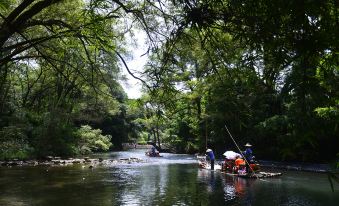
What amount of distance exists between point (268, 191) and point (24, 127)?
69.5ft

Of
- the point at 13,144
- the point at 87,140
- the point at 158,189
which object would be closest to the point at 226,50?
the point at 158,189

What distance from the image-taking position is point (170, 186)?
18828 millimetres

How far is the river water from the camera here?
14.8 meters

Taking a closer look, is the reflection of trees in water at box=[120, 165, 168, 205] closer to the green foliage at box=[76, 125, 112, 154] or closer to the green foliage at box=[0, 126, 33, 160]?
the green foliage at box=[0, 126, 33, 160]

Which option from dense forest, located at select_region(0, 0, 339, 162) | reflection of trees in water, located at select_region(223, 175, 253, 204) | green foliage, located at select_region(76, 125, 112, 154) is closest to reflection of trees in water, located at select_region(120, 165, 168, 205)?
reflection of trees in water, located at select_region(223, 175, 253, 204)

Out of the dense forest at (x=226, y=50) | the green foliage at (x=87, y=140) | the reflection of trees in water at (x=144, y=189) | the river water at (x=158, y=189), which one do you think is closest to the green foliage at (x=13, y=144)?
the river water at (x=158, y=189)

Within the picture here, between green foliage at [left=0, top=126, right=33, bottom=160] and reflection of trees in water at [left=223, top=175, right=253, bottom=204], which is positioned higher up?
green foliage at [left=0, top=126, right=33, bottom=160]

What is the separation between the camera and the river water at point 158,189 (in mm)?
14820

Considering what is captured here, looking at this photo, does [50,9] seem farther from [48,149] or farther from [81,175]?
[48,149]

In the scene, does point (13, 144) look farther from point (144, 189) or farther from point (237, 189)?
point (237, 189)

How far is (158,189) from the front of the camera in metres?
17.8

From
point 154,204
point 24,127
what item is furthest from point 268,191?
point 24,127

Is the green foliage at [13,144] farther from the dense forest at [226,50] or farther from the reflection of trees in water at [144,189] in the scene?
the dense forest at [226,50]

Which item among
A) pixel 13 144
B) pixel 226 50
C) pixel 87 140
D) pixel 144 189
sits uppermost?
pixel 87 140
